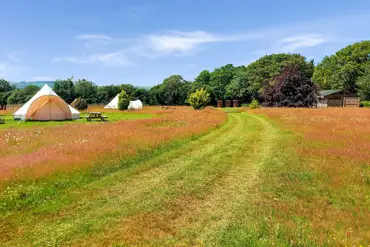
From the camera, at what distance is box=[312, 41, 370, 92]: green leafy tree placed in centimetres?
7825

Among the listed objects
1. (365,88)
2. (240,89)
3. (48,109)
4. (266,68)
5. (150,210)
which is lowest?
(150,210)

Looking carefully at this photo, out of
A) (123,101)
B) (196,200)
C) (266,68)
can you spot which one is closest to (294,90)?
(266,68)

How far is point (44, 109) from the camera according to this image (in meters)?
37.1

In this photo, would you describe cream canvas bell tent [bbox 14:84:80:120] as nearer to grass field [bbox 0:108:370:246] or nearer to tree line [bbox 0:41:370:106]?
grass field [bbox 0:108:370:246]

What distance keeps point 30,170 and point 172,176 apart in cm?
509

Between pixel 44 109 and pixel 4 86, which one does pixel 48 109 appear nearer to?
pixel 44 109

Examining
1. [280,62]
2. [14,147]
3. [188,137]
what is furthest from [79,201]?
[280,62]

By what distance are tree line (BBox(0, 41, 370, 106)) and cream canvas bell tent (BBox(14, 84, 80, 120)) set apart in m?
34.8

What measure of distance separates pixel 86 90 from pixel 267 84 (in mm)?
64876

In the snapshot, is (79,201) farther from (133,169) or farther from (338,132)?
(338,132)

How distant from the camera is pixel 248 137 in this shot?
19000 millimetres

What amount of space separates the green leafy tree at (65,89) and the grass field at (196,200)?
279 feet

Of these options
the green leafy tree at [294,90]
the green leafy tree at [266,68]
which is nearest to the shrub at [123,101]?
the green leafy tree at [294,90]

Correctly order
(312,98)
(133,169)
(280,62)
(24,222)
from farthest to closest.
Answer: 1. (280,62)
2. (312,98)
3. (133,169)
4. (24,222)
